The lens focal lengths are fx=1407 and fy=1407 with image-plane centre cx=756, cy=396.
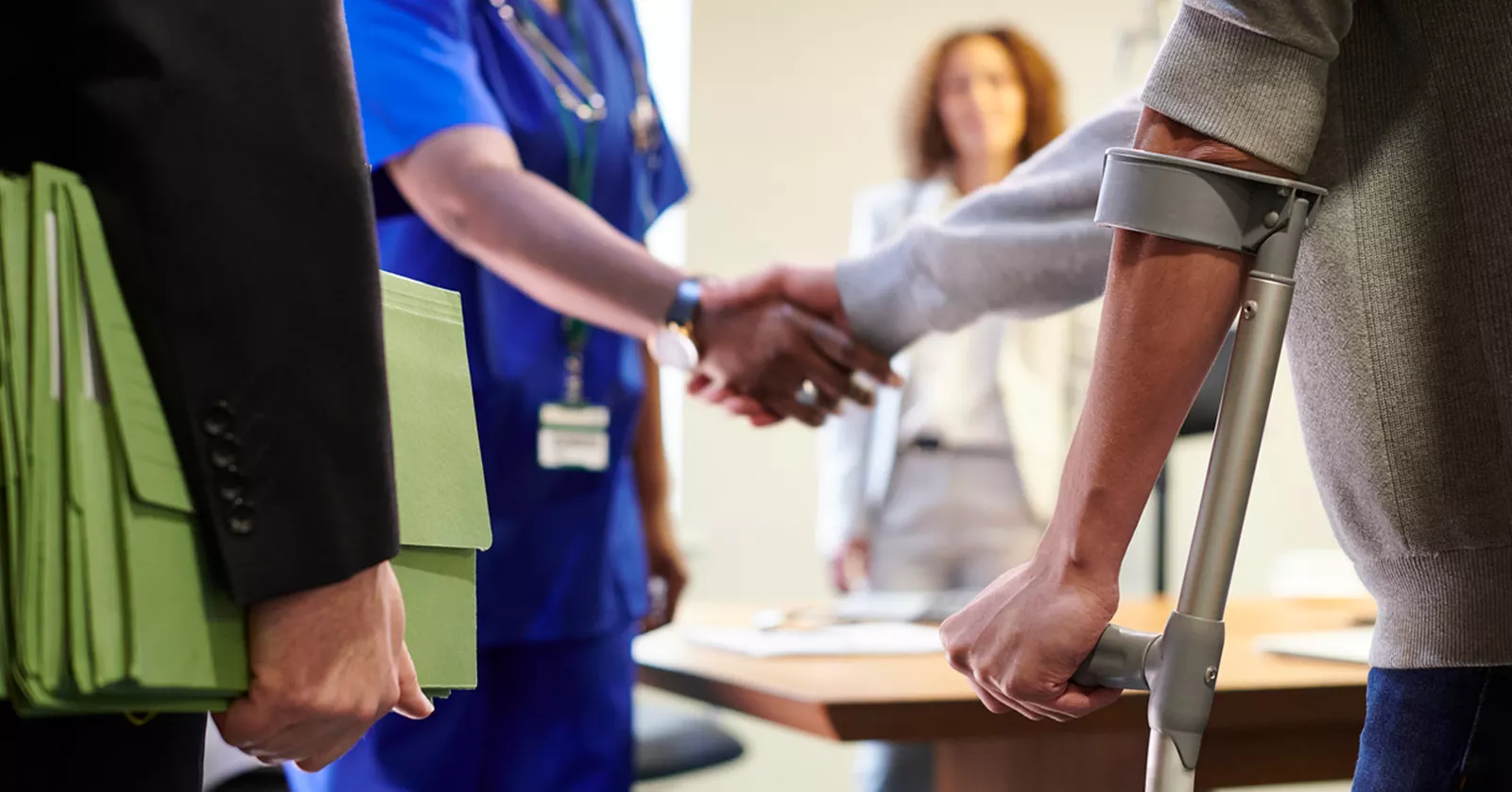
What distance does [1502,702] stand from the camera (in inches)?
27.5

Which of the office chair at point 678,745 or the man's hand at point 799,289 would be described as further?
the office chair at point 678,745

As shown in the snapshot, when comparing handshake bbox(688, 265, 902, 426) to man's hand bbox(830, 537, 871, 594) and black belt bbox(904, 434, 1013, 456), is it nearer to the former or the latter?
black belt bbox(904, 434, 1013, 456)

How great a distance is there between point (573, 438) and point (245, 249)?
2.93ft

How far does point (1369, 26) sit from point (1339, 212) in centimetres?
10

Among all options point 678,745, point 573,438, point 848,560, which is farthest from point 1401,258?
point 848,560

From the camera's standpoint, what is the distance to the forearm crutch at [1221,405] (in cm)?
70

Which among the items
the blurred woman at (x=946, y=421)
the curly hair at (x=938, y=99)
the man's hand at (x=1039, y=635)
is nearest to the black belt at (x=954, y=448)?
the blurred woman at (x=946, y=421)

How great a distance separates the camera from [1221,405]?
0.71 metres

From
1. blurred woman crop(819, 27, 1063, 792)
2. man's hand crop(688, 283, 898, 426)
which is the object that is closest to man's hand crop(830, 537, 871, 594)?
blurred woman crop(819, 27, 1063, 792)

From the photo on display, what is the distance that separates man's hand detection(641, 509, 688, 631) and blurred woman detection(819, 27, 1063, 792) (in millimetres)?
821

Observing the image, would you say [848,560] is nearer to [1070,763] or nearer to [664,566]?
[664,566]

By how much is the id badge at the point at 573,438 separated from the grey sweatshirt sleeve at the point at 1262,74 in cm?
86

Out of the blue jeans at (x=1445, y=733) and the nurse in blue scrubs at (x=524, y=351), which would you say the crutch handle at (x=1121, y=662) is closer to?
the blue jeans at (x=1445, y=733)

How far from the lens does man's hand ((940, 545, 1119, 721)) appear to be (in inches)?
29.9
